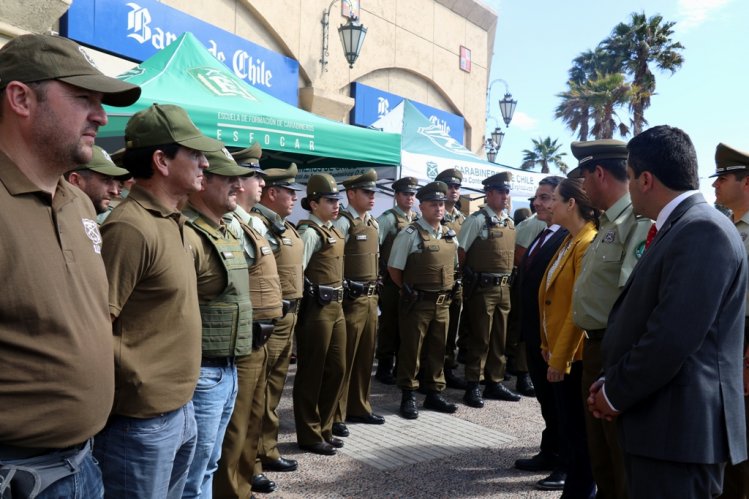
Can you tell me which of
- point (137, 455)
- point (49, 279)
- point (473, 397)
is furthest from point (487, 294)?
point (49, 279)

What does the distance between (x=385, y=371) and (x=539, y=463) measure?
9.97 ft

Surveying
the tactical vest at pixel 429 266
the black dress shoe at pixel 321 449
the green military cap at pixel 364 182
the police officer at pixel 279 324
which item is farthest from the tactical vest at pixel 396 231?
the black dress shoe at pixel 321 449

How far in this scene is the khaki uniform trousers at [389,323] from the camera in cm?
762

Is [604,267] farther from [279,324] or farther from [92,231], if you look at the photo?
[92,231]

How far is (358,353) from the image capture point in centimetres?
568

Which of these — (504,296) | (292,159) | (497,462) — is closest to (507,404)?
(504,296)

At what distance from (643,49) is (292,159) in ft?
96.0

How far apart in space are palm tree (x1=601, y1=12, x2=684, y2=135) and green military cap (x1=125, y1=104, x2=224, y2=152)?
102ft

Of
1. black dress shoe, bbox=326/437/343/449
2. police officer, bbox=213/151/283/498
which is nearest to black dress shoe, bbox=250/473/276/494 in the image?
police officer, bbox=213/151/283/498

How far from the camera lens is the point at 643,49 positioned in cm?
3130

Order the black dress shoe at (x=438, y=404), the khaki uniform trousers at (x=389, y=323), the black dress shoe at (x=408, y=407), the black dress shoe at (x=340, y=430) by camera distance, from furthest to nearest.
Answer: the khaki uniform trousers at (x=389, y=323) → the black dress shoe at (x=438, y=404) → the black dress shoe at (x=408, y=407) → the black dress shoe at (x=340, y=430)

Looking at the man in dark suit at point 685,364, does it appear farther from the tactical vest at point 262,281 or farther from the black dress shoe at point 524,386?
the black dress shoe at point 524,386

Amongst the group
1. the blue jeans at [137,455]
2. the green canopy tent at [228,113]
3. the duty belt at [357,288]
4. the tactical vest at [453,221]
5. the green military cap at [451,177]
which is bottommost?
the blue jeans at [137,455]

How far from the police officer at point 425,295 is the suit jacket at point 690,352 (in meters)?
3.78
